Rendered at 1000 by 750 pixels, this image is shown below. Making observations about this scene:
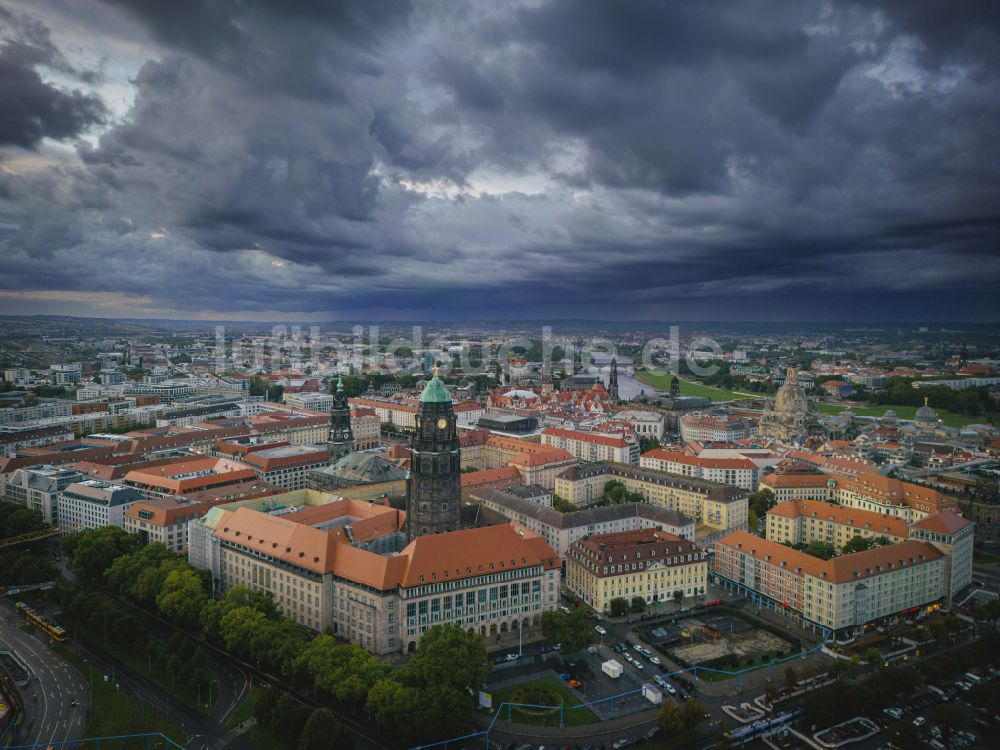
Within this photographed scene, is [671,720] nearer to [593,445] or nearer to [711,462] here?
[711,462]

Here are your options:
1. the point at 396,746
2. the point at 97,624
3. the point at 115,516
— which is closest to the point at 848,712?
the point at 396,746

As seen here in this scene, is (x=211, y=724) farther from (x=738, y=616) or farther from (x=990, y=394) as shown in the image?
(x=990, y=394)

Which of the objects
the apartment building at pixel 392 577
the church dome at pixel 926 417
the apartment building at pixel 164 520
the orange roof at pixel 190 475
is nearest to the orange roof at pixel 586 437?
the orange roof at pixel 190 475

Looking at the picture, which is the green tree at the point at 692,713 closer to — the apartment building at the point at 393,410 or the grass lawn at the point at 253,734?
the grass lawn at the point at 253,734

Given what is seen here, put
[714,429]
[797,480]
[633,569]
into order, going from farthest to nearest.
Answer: [714,429] → [797,480] → [633,569]

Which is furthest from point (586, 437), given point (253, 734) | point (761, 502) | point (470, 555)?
point (253, 734)

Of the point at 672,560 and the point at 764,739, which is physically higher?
the point at 672,560

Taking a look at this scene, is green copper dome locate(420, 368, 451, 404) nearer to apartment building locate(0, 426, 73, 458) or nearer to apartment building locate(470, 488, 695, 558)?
apartment building locate(470, 488, 695, 558)
